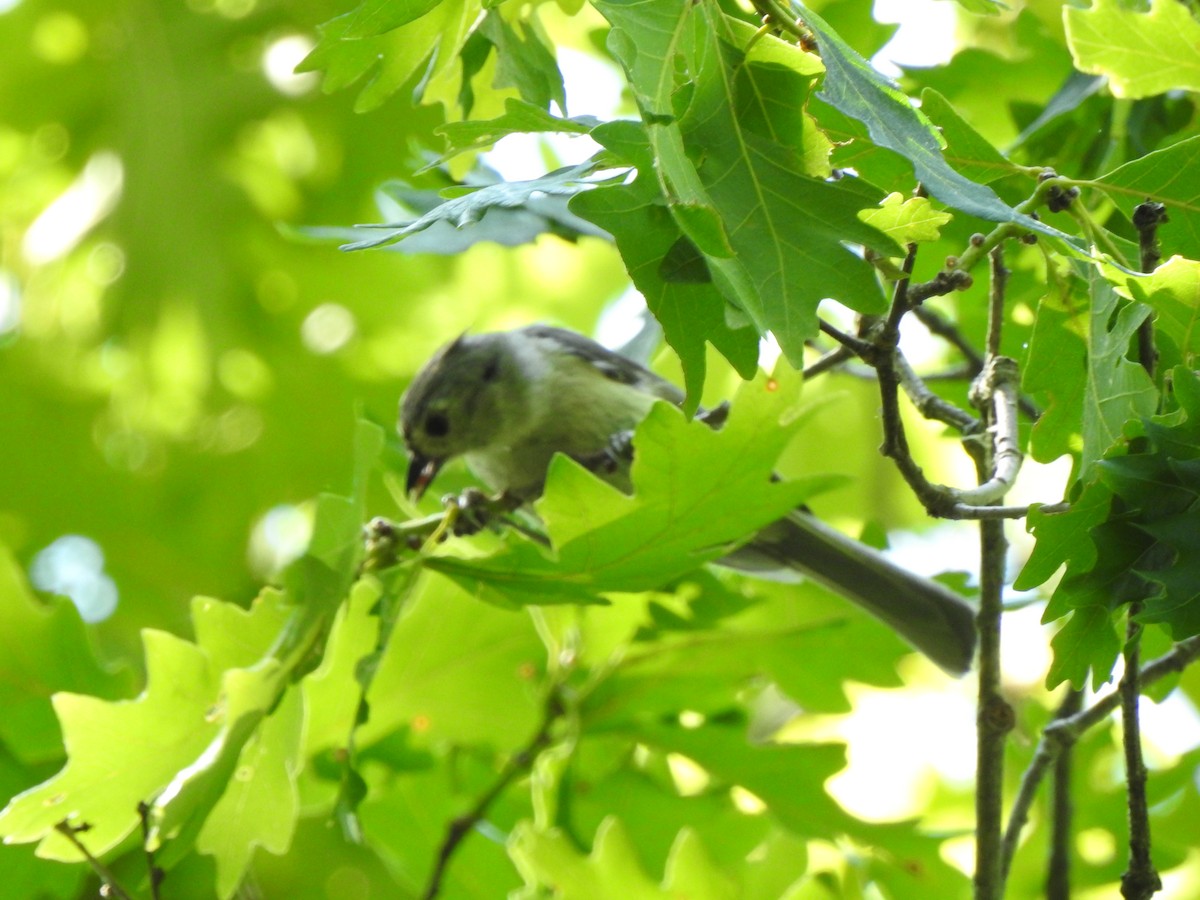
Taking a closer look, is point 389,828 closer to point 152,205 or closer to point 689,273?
point 689,273

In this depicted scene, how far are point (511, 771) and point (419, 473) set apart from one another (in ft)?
4.99

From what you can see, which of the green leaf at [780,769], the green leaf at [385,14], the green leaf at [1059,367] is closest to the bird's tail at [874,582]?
the green leaf at [780,769]

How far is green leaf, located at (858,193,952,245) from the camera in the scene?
190 centimetres

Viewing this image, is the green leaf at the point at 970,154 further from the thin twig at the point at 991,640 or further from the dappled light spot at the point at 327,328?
the dappled light spot at the point at 327,328

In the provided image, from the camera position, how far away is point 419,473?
4941 millimetres

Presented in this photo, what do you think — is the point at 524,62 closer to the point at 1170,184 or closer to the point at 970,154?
the point at 970,154

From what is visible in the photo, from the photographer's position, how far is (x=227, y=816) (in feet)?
9.22

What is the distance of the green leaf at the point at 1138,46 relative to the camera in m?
2.34

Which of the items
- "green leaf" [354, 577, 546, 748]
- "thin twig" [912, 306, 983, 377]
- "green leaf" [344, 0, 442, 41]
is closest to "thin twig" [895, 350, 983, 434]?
"thin twig" [912, 306, 983, 377]

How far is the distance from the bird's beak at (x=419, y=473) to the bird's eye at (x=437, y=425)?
0.10m

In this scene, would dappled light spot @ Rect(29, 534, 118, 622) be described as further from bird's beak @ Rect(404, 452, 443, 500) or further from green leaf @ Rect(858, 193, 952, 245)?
green leaf @ Rect(858, 193, 952, 245)

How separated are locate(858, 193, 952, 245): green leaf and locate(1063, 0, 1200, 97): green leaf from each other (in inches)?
25.4

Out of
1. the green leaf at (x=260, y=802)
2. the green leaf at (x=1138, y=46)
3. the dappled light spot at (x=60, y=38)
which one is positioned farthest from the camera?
the dappled light spot at (x=60, y=38)

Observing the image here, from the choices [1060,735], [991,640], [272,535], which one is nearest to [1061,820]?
[1060,735]
